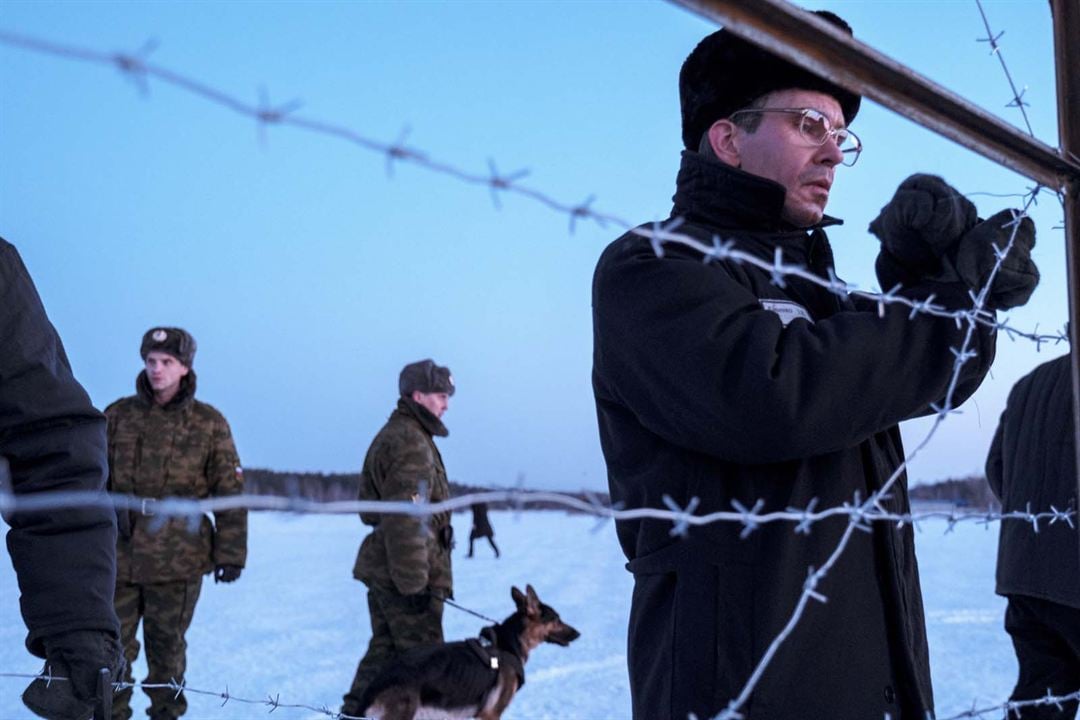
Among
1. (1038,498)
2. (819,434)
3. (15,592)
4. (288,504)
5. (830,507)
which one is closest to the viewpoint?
(288,504)

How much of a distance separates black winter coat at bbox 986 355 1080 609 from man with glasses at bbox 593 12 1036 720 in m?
2.32

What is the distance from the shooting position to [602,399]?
1.58 metres

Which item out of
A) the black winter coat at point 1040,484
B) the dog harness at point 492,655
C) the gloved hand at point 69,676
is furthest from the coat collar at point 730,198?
the dog harness at point 492,655

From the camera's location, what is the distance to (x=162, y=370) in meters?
4.75

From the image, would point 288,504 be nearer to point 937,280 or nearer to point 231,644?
point 937,280

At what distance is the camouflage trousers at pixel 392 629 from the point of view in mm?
4941

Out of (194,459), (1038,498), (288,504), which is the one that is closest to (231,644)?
(194,459)

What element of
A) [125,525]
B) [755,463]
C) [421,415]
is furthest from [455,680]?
[755,463]

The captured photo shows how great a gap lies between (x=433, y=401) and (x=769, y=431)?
4.06 m

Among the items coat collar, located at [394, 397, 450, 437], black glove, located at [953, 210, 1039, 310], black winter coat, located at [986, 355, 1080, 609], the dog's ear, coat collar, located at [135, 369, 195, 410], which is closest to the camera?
black glove, located at [953, 210, 1039, 310]

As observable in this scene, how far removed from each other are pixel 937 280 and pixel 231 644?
Result: 5964 millimetres

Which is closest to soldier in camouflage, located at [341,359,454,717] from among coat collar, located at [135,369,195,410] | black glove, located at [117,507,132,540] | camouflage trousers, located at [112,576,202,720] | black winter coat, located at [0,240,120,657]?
camouflage trousers, located at [112,576,202,720]

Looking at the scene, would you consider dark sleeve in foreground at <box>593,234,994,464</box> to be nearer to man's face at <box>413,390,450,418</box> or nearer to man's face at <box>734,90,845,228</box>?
man's face at <box>734,90,845,228</box>

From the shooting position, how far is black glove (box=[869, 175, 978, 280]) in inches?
57.1
